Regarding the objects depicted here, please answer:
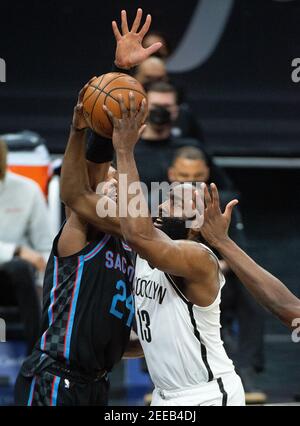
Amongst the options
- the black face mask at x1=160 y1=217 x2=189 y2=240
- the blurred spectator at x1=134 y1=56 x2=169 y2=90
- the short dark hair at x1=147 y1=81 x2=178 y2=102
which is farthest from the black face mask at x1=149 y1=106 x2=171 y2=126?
the black face mask at x1=160 y1=217 x2=189 y2=240

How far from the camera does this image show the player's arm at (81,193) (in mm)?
4152

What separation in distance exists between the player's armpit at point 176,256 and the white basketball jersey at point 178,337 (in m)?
0.17

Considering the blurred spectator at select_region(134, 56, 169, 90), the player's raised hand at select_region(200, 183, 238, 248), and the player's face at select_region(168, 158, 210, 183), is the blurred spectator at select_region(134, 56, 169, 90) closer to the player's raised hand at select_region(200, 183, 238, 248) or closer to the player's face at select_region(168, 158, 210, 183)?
the player's face at select_region(168, 158, 210, 183)

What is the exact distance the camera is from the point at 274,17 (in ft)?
33.5

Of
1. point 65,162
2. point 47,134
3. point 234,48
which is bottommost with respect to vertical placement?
point 65,162

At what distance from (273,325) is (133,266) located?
142 inches

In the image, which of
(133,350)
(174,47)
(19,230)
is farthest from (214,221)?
(174,47)

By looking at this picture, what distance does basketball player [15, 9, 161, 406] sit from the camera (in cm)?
421

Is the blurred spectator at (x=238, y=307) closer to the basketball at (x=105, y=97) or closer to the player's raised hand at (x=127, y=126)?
the basketball at (x=105, y=97)

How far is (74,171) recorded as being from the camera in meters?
4.19

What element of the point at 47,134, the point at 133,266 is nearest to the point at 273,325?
the point at 47,134

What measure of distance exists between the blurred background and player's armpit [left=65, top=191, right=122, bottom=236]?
17.1 ft

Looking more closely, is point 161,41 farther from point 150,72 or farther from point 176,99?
point 176,99

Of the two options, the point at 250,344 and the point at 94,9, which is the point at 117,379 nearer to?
the point at 250,344
